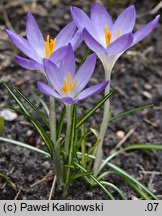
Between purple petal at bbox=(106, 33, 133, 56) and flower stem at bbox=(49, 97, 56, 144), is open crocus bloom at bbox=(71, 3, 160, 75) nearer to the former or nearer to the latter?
purple petal at bbox=(106, 33, 133, 56)

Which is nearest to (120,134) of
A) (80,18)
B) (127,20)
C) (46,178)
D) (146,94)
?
(146,94)

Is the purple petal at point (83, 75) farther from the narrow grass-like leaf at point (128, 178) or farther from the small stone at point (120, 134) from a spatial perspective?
the small stone at point (120, 134)

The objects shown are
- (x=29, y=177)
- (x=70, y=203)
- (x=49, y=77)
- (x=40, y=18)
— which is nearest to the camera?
(x=49, y=77)

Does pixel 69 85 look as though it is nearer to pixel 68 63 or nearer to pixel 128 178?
pixel 68 63

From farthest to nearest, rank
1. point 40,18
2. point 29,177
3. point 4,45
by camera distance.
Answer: point 40,18 → point 4,45 → point 29,177

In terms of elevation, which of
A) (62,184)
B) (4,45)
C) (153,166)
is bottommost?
(153,166)

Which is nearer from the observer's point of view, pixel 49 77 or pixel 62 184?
pixel 49 77

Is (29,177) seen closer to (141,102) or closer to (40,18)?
(141,102)

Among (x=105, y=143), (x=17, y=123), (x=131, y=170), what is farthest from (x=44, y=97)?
(x=131, y=170)
